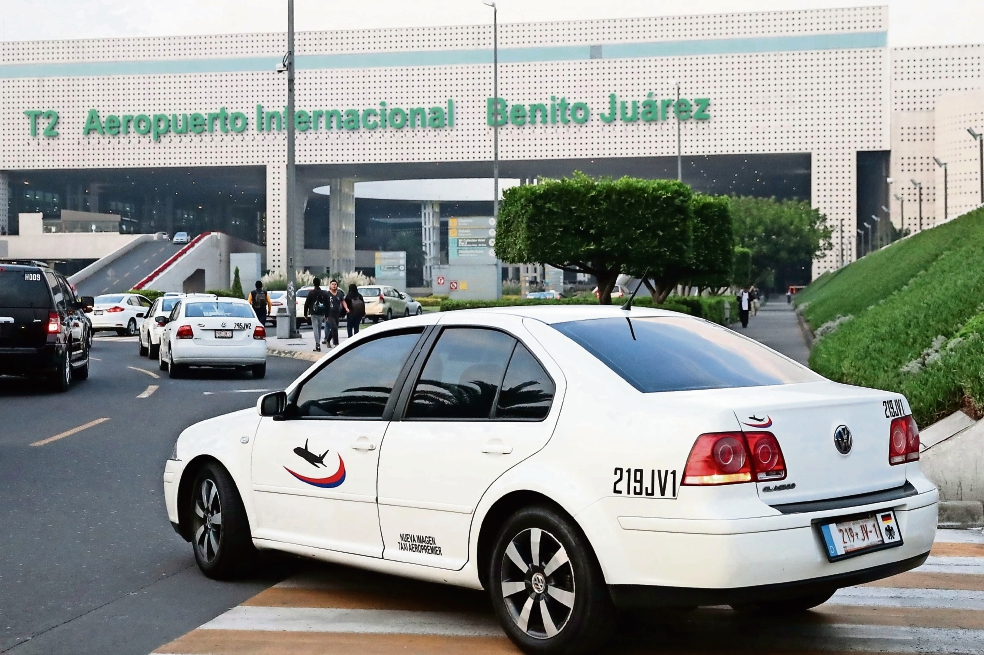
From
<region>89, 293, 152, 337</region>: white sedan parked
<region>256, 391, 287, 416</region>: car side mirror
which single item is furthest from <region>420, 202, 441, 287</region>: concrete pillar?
<region>256, 391, 287, 416</region>: car side mirror

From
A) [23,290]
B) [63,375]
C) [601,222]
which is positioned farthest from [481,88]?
[23,290]

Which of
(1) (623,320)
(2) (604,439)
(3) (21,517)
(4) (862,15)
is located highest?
(4) (862,15)

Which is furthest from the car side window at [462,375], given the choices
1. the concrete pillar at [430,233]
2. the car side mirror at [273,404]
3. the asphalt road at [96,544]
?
the concrete pillar at [430,233]

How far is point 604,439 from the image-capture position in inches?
203

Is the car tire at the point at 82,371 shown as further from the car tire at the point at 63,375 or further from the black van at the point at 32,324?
the black van at the point at 32,324

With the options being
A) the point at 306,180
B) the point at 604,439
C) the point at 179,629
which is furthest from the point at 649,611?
the point at 306,180

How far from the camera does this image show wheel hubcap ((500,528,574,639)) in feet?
17.1

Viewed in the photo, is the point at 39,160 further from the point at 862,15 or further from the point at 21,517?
the point at 21,517

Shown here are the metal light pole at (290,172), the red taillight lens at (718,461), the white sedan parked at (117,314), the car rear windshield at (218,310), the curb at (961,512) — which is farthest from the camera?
the white sedan parked at (117,314)

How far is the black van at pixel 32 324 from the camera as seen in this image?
60.8ft

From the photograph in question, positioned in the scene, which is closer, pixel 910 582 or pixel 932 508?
pixel 932 508

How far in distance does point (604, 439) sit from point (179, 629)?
229cm

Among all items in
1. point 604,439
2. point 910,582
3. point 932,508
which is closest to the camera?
point 604,439

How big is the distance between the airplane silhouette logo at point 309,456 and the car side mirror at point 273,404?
267mm
